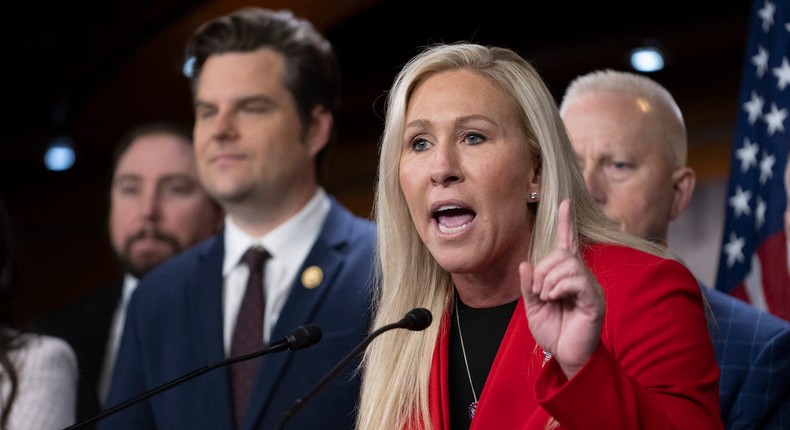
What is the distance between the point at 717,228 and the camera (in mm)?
7539

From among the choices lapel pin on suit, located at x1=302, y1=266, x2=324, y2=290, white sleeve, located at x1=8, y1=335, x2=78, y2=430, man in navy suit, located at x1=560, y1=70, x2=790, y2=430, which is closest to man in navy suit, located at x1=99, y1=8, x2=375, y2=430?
lapel pin on suit, located at x1=302, y1=266, x2=324, y2=290

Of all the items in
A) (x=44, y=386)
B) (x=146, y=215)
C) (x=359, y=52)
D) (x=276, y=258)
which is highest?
(x=359, y=52)

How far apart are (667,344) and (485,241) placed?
1.49ft

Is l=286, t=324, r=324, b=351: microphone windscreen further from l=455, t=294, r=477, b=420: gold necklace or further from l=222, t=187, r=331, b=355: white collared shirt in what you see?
l=222, t=187, r=331, b=355: white collared shirt

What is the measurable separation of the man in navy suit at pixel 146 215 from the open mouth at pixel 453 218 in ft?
7.04

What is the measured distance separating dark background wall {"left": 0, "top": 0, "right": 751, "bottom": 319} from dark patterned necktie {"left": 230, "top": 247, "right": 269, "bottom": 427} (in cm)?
297

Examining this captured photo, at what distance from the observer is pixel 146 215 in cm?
435

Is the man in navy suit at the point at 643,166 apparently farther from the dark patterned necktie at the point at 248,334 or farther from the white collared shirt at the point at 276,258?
the dark patterned necktie at the point at 248,334

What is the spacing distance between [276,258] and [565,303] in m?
1.51

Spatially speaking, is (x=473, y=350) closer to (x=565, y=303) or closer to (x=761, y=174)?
(x=565, y=303)

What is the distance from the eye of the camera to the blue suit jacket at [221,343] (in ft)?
9.46

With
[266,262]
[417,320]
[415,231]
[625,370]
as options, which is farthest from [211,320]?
[625,370]

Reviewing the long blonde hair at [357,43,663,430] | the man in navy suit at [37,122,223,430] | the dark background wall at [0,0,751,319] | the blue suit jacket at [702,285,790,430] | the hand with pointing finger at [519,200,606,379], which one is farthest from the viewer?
the dark background wall at [0,0,751,319]

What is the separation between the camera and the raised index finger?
1.76 metres
